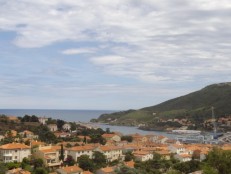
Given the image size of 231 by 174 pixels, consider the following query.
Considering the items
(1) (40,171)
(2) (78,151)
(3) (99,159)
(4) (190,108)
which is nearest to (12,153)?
(1) (40,171)

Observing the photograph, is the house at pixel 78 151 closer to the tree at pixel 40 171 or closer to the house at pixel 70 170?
the house at pixel 70 170

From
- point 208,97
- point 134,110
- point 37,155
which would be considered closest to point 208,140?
point 37,155

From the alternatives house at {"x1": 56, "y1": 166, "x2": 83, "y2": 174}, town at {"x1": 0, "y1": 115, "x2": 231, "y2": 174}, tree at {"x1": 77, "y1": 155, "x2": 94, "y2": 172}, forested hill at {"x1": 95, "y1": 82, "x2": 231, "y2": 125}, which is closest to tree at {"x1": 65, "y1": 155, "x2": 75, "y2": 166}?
town at {"x1": 0, "y1": 115, "x2": 231, "y2": 174}

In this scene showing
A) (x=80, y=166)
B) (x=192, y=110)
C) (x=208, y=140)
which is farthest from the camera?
(x=192, y=110)

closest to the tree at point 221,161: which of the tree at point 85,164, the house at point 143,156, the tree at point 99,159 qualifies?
the tree at point 85,164

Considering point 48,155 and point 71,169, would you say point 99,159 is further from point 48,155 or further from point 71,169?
point 71,169

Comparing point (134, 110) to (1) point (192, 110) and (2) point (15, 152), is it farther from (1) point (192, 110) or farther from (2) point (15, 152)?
(2) point (15, 152)
